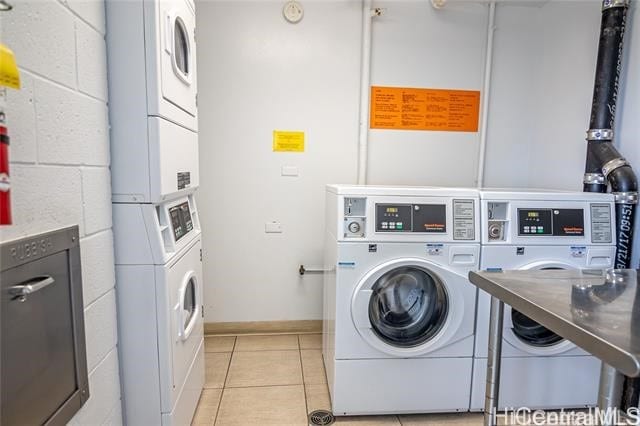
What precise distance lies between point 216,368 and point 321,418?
81 cm

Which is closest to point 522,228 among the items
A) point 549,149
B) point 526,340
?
point 526,340

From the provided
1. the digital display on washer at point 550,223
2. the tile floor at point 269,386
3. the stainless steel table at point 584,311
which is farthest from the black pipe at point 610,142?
the tile floor at point 269,386

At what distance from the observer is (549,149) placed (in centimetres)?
256

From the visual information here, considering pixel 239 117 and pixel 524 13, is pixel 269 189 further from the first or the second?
pixel 524 13

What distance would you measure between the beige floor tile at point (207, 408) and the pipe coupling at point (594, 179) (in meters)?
2.45

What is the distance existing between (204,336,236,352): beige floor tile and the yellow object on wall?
2.17 meters

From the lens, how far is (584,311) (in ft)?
3.02

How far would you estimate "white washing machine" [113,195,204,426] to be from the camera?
52.9 inches

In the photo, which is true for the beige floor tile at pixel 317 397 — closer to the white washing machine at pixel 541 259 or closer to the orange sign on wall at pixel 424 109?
the white washing machine at pixel 541 259

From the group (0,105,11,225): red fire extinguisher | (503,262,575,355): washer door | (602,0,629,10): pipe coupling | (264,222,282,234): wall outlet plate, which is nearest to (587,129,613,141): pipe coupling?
(602,0,629,10): pipe coupling

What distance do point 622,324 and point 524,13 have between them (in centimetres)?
261

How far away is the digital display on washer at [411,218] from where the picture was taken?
1.71m

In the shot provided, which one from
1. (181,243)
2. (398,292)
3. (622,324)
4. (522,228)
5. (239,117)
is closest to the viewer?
(622,324)

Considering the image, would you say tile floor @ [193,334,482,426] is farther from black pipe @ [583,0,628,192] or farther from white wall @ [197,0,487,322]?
black pipe @ [583,0,628,192]
